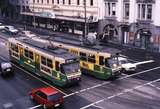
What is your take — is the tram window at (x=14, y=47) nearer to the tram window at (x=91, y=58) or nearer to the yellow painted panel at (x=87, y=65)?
the yellow painted panel at (x=87, y=65)

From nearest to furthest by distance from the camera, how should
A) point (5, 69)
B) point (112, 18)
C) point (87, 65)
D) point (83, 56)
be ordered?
point (87, 65)
point (83, 56)
point (5, 69)
point (112, 18)

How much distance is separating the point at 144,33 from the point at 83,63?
21558 mm

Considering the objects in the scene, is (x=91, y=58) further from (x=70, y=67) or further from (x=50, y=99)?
(x=50, y=99)

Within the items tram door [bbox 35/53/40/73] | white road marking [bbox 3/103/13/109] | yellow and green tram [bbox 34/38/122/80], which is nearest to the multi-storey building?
yellow and green tram [bbox 34/38/122/80]

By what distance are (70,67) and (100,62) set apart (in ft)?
15.2

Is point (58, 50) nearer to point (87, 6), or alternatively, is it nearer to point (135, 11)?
point (135, 11)

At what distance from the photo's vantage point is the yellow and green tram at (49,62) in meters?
34.8

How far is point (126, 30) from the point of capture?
62.6 metres

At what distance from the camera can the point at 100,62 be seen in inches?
1501

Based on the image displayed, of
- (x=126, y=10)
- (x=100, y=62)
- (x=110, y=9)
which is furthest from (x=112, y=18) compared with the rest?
(x=100, y=62)

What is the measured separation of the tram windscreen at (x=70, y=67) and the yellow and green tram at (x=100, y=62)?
367cm

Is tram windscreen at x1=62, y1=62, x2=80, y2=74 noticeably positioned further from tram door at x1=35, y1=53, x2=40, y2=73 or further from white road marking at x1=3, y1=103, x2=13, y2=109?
white road marking at x1=3, y1=103, x2=13, y2=109

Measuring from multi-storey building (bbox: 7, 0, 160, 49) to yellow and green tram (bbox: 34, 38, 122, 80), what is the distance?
66.7 ft

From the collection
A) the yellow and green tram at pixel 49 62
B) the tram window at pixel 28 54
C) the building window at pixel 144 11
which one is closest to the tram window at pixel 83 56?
the yellow and green tram at pixel 49 62
